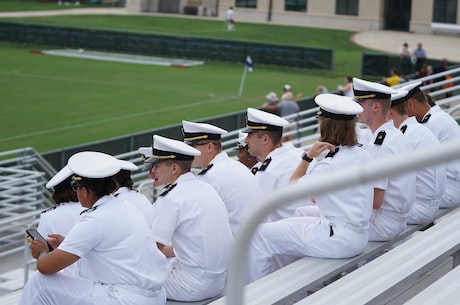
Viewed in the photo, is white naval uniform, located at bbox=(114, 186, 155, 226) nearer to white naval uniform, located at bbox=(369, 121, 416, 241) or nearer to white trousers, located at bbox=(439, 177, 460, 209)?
white naval uniform, located at bbox=(369, 121, 416, 241)

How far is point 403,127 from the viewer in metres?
7.40

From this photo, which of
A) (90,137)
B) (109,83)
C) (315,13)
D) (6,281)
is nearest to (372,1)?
(315,13)

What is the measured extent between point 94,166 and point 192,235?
88 cm

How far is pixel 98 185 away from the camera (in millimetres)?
5566

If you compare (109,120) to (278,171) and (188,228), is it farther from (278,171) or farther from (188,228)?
(188,228)

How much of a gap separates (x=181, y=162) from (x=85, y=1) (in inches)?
2815

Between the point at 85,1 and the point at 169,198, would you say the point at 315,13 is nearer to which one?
the point at 85,1

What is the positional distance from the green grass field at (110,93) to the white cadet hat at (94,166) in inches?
693

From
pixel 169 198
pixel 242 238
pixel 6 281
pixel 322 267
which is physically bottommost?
pixel 6 281

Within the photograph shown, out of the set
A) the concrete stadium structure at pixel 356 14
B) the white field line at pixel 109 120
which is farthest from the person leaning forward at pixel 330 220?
the concrete stadium structure at pixel 356 14

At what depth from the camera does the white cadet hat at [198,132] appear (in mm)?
7004

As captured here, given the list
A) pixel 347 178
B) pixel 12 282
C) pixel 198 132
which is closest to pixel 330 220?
pixel 198 132

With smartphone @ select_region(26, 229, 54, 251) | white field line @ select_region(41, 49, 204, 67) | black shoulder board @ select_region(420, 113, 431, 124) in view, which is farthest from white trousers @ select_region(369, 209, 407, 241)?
white field line @ select_region(41, 49, 204, 67)

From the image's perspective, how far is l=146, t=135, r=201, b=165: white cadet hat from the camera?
616 centimetres
